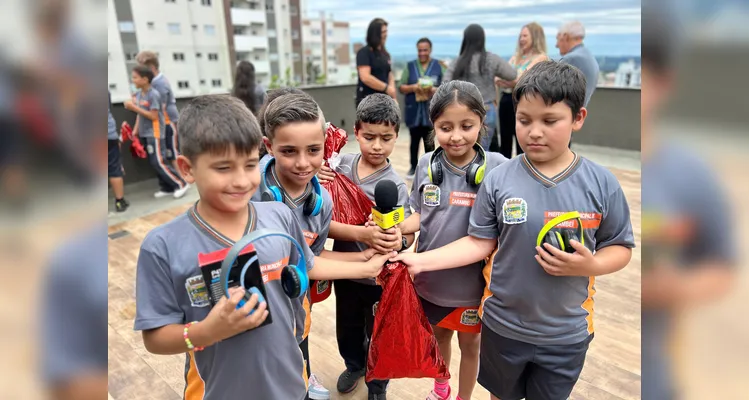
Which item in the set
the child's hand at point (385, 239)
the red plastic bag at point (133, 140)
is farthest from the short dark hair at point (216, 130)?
the red plastic bag at point (133, 140)

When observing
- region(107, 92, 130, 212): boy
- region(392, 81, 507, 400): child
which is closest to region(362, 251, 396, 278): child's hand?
region(392, 81, 507, 400): child

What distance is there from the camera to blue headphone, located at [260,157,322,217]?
1.32 metres

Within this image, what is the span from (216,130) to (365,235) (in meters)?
0.70

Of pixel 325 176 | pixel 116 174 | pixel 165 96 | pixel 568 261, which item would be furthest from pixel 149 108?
pixel 568 261

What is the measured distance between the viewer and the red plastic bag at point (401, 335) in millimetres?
1445

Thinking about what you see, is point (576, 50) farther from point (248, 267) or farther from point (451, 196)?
point (248, 267)

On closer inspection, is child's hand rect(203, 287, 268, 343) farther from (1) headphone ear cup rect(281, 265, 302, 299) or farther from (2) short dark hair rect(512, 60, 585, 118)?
(2) short dark hair rect(512, 60, 585, 118)

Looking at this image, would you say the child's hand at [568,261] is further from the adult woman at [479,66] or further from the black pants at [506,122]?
the black pants at [506,122]

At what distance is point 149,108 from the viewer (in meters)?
4.44

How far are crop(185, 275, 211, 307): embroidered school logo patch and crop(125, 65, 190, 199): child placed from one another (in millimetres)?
4064
